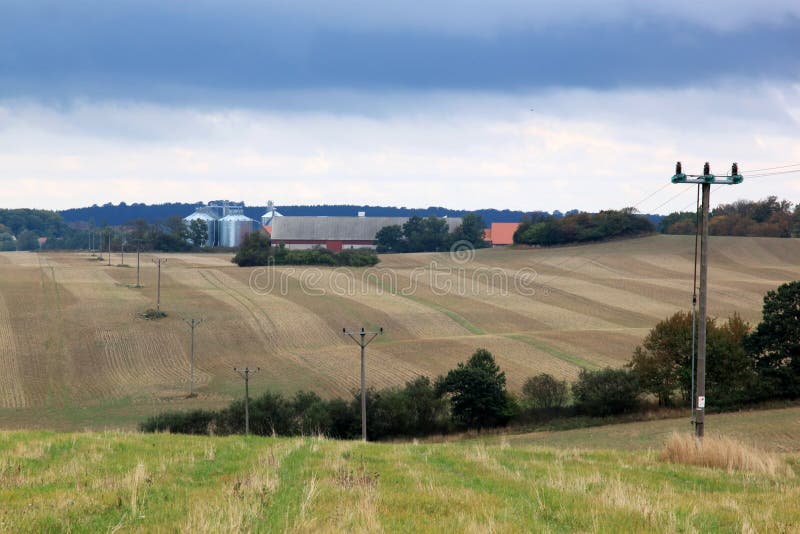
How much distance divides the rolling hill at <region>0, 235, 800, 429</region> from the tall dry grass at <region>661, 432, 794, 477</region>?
35.2 m

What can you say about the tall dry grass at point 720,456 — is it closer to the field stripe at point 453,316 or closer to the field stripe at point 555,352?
the field stripe at point 555,352

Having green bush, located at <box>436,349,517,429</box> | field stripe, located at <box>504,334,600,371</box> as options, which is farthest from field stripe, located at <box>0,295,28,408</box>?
field stripe, located at <box>504,334,600,371</box>

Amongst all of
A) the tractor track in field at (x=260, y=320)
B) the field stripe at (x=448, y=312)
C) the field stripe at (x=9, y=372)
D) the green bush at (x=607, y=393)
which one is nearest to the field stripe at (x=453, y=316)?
the field stripe at (x=448, y=312)

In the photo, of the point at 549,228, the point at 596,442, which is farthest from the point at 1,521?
the point at 549,228

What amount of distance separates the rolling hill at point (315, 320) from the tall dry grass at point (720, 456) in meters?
35.2

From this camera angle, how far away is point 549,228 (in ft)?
502

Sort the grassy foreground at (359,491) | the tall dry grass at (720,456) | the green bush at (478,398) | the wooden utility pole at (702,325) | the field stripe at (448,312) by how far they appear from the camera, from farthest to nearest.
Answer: the field stripe at (448,312), the green bush at (478,398), the wooden utility pole at (702,325), the tall dry grass at (720,456), the grassy foreground at (359,491)

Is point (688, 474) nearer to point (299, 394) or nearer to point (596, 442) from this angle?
point (596, 442)

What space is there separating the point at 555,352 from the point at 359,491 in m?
57.0

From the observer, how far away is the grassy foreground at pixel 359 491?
958 cm

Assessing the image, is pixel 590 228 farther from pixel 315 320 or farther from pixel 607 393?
pixel 607 393

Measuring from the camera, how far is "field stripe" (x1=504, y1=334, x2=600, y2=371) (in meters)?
62.2

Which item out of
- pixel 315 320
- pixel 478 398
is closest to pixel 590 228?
pixel 315 320

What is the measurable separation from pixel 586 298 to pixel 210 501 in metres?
89.2
